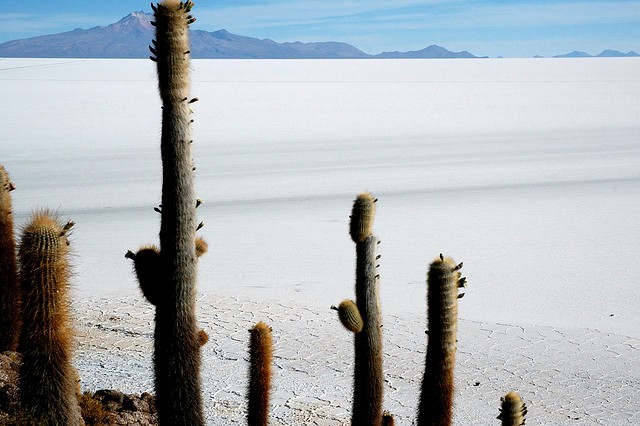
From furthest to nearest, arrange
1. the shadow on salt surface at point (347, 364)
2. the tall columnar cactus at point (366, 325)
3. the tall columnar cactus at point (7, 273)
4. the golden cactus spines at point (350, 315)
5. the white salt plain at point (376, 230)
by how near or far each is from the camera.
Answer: the white salt plain at point (376, 230) < the shadow on salt surface at point (347, 364) < the tall columnar cactus at point (7, 273) < the tall columnar cactus at point (366, 325) < the golden cactus spines at point (350, 315)

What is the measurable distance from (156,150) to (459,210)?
33.1 ft

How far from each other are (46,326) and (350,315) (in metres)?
1.30

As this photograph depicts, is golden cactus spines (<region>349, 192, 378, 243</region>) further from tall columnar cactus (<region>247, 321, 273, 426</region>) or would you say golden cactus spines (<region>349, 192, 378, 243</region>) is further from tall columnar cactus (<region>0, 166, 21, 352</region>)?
tall columnar cactus (<region>0, 166, 21, 352</region>)

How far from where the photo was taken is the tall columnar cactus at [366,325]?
3934 mm

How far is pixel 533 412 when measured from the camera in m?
5.86

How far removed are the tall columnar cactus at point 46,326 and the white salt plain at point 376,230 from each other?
217 cm

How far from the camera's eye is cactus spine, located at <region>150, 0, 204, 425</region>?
325 centimetres

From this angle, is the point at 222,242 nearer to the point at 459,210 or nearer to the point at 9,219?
the point at 459,210

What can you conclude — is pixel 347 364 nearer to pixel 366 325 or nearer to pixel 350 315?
pixel 366 325

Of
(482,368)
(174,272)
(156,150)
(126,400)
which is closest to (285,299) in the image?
(482,368)

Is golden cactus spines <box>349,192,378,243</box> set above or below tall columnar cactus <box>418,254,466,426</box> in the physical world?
above

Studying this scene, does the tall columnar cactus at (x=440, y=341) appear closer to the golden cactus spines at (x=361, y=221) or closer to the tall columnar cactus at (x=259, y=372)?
the golden cactus spines at (x=361, y=221)

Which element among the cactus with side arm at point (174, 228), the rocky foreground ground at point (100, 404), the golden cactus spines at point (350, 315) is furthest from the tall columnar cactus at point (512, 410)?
the rocky foreground ground at point (100, 404)

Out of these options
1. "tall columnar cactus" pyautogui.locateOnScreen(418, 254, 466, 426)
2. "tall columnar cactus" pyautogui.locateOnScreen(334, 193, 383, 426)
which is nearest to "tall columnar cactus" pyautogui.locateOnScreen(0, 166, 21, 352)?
"tall columnar cactus" pyautogui.locateOnScreen(334, 193, 383, 426)
